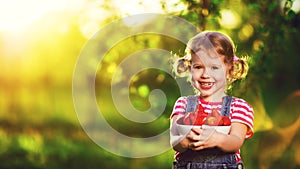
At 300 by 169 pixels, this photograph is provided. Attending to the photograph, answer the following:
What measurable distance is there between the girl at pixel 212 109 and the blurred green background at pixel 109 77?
4.35 ft

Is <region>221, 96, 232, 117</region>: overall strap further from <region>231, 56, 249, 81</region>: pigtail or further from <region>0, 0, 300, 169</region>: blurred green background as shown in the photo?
<region>0, 0, 300, 169</region>: blurred green background

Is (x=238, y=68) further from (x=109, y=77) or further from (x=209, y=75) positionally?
(x=109, y=77)

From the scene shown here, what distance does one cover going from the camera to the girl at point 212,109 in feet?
8.75

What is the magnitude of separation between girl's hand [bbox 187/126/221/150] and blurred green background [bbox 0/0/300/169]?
67.1 inches

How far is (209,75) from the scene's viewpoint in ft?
9.30

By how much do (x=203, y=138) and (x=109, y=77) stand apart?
235 cm

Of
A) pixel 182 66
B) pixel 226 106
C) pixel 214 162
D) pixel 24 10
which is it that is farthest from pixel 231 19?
pixel 214 162

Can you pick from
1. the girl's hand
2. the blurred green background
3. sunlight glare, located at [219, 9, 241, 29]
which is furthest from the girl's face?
sunlight glare, located at [219, 9, 241, 29]

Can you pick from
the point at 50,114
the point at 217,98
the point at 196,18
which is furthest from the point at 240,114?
the point at 50,114

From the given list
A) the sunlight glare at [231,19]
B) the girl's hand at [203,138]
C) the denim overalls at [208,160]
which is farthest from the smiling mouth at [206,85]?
the sunlight glare at [231,19]

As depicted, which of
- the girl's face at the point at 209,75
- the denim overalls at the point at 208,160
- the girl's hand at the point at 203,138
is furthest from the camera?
the girl's face at the point at 209,75

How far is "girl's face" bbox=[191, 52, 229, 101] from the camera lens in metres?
2.84

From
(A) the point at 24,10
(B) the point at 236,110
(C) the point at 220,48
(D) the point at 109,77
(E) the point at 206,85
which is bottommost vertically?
(B) the point at 236,110

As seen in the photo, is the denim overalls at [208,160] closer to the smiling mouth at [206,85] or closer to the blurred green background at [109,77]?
the smiling mouth at [206,85]
